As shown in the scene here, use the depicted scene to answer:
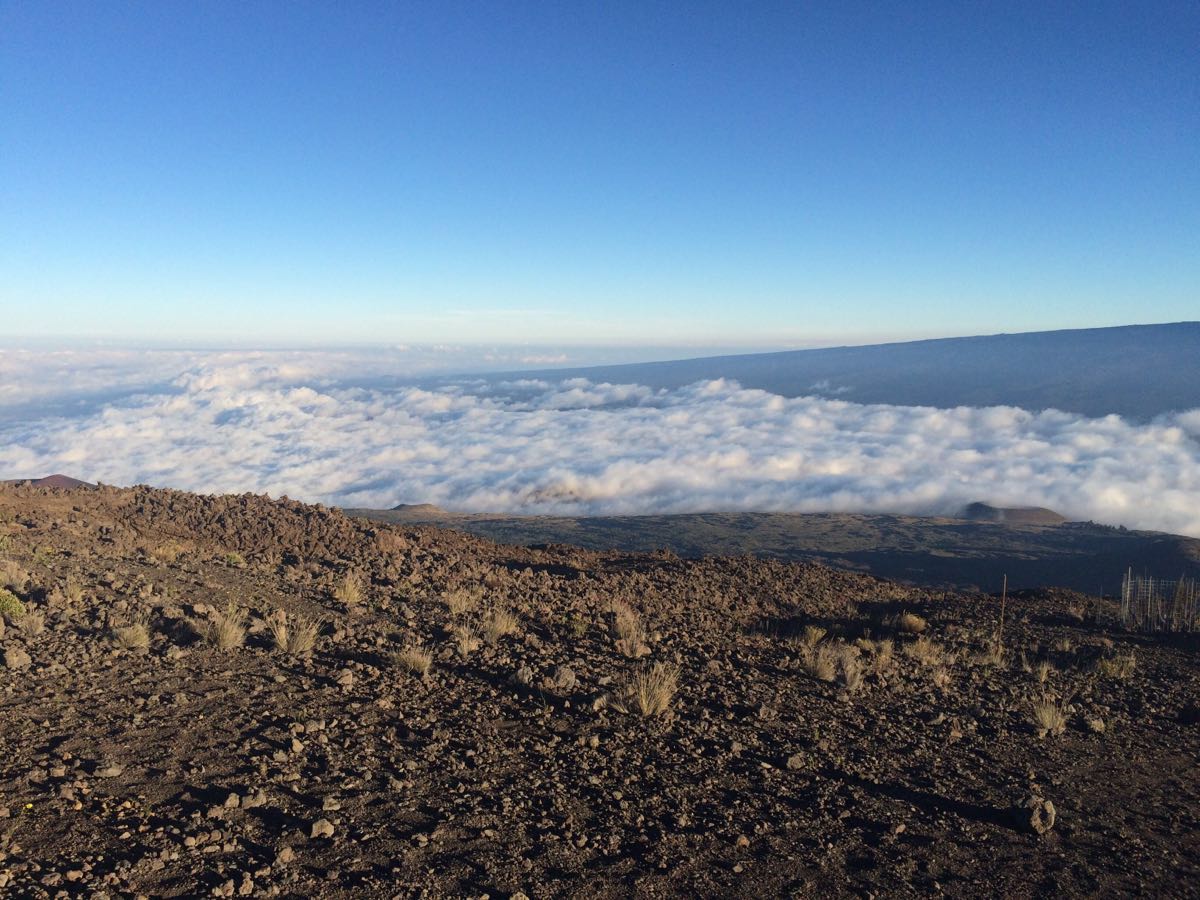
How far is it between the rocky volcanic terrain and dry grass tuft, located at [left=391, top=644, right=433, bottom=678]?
4 cm

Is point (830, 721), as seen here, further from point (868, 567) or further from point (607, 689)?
point (868, 567)

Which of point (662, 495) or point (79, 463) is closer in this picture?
point (662, 495)

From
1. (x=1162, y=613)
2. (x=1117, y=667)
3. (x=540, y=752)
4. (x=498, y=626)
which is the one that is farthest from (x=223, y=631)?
(x=1162, y=613)

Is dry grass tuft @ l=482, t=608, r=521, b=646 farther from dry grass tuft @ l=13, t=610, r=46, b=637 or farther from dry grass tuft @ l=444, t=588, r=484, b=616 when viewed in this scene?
dry grass tuft @ l=13, t=610, r=46, b=637

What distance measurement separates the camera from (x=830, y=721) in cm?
582

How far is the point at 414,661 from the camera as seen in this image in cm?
612

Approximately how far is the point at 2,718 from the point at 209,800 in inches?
78.1

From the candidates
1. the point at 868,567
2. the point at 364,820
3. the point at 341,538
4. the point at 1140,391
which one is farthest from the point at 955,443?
the point at 364,820

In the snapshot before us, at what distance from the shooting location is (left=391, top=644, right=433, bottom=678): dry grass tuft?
612cm

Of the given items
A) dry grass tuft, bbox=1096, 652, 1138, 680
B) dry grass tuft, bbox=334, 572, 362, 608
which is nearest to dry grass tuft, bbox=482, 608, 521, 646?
dry grass tuft, bbox=334, 572, 362, 608

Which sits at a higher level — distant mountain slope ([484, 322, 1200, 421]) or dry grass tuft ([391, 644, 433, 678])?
distant mountain slope ([484, 322, 1200, 421])

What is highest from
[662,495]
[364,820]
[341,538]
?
[364,820]

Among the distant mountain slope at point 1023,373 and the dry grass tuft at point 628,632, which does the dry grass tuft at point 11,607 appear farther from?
the distant mountain slope at point 1023,373

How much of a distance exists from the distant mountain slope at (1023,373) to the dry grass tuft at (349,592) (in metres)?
124
